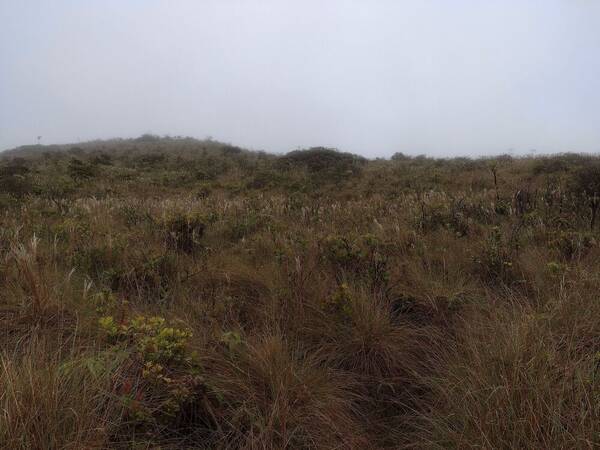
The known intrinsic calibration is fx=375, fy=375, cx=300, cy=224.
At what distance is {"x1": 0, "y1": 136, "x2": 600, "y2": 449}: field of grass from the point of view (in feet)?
4.97

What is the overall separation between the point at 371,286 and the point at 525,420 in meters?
1.76

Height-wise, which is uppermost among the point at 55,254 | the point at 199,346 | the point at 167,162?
the point at 167,162

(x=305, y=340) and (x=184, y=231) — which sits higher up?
(x=184, y=231)

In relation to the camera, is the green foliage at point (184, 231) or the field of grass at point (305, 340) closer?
the field of grass at point (305, 340)

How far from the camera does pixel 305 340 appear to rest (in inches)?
101

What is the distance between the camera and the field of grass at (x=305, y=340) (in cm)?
151

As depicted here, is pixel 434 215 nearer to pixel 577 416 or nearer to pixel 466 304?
pixel 466 304

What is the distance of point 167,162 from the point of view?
20625 mm

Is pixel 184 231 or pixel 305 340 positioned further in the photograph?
pixel 184 231

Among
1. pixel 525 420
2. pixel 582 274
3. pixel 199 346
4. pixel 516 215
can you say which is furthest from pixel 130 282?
pixel 516 215

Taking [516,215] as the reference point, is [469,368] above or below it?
below

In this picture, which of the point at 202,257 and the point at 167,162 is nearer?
the point at 202,257

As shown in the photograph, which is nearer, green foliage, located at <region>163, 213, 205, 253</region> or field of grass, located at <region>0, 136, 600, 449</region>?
field of grass, located at <region>0, 136, 600, 449</region>

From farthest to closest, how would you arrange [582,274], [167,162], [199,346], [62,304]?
[167,162]
[582,274]
[62,304]
[199,346]
